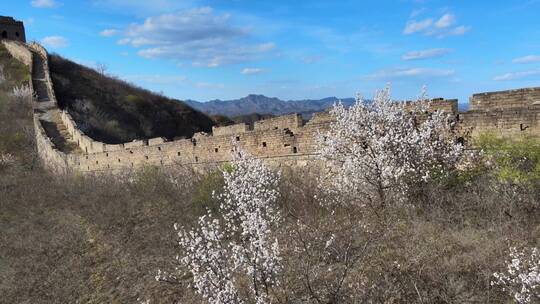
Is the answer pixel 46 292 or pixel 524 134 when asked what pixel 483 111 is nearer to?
pixel 524 134

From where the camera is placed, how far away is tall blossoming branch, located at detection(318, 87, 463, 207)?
8000 mm

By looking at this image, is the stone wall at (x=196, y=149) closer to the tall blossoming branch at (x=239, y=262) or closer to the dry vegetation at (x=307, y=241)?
the dry vegetation at (x=307, y=241)

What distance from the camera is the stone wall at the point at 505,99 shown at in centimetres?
890

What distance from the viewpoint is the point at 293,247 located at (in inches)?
295

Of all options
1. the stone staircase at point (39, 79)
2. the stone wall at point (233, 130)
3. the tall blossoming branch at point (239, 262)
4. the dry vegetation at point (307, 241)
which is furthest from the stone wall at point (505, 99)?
the stone staircase at point (39, 79)

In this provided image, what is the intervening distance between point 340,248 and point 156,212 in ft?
19.4

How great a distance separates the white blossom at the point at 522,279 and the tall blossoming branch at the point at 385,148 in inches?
92.1

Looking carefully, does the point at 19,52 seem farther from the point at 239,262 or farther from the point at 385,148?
the point at 239,262

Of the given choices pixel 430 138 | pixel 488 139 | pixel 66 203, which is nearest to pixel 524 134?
pixel 488 139

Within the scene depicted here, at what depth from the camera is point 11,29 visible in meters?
55.4

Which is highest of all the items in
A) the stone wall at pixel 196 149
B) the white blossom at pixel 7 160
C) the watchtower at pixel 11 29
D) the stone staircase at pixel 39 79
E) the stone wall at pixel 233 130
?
the watchtower at pixel 11 29

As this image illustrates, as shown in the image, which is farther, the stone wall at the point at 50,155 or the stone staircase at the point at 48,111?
the stone staircase at the point at 48,111

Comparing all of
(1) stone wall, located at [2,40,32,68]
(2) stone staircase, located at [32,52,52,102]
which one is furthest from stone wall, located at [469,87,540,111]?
(1) stone wall, located at [2,40,32,68]

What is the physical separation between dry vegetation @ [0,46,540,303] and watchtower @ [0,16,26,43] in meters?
47.6
